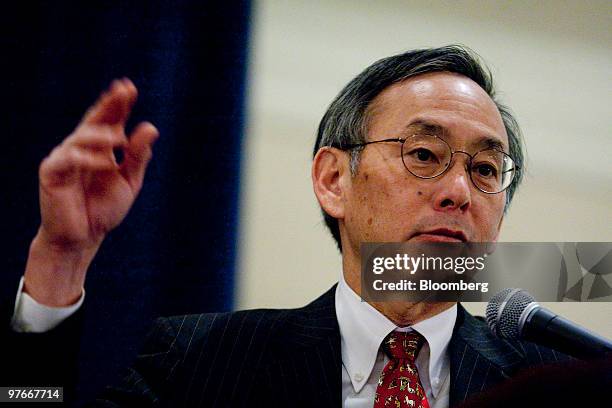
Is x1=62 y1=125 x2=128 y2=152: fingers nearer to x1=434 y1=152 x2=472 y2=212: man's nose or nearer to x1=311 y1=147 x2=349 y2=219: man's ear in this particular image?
x1=311 y1=147 x2=349 y2=219: man's ear

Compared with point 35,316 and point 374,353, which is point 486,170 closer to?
point 374,353

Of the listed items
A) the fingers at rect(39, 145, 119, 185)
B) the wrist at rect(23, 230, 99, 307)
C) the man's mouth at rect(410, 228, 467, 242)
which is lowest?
the wrist at rect(23, 230, 99, 307)

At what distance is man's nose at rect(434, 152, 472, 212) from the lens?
1.44 meters

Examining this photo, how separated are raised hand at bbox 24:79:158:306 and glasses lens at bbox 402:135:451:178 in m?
0.53

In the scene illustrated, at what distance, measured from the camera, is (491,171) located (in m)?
1.51

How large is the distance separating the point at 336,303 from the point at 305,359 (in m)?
0.17

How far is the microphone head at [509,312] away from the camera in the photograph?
44.5 inches

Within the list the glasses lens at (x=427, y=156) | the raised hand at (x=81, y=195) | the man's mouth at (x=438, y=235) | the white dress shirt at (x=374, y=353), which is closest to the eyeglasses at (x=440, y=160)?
the glasses lens at (x=427, y=156)

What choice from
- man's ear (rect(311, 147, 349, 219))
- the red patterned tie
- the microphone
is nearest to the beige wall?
man's ear (rect(311, 147, 349, 219))

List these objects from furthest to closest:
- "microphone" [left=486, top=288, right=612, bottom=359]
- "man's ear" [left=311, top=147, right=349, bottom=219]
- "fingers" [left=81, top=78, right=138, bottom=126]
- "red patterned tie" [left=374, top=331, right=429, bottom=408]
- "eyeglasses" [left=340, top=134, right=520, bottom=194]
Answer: "man's ear" [left=311, top=147, right=349, bottom=219], "eyeglasses" [left=340, top=134, right=520, bottom=194], "red patterned tie" [left=374, top=331, right=429, bottom=408], "fingers" [left=81, top=78, right=138, bottom=126], "microphone" [left=486, top=288, right=612, bottom=359]

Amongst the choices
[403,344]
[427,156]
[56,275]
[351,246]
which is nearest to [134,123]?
[56,275]

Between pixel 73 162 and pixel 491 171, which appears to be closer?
pixel 73 162

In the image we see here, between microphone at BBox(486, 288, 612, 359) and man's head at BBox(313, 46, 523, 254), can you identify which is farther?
man's head at BBox(313, 46, 523, 254)

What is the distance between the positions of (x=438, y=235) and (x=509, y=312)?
32cm
